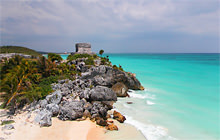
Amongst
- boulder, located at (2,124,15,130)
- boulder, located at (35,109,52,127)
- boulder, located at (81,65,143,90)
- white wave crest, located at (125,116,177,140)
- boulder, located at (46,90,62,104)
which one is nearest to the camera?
boulder, located at (2,124,15,130)

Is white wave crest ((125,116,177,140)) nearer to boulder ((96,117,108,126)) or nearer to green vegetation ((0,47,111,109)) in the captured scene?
boulder ((96,117,108,126))

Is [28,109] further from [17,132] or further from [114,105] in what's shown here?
[114,105]

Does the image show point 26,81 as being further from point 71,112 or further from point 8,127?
point 71,112

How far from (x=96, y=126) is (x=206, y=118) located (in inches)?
386

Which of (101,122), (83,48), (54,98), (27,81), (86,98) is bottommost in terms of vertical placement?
(101,122)

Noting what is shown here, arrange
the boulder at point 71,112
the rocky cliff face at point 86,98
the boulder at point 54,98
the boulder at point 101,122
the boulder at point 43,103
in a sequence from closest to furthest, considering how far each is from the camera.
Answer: the boulder at point 101,122, the boulder at point 71,112, the rocky cliff face at point 86,98, the boulder at point 43,103, the boulder at point 54,98

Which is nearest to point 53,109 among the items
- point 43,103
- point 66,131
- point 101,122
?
point 43,103

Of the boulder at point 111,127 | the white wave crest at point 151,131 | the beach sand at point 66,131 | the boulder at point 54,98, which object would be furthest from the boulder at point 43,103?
the white wave crest at point 151,131

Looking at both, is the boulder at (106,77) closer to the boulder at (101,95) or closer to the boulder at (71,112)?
the boulder at (101,95)

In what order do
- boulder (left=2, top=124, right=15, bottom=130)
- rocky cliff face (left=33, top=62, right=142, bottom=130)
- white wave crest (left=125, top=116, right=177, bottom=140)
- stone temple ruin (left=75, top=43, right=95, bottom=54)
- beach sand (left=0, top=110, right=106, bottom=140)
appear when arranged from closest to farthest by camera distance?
beach sand (left=0, top=110, right=106, bottom=140) < boulder (left=2, top=124, right=15, bottom=130) < white wave crest (left=125, top=116, right=177, bottom=140) < rocky cliff face (left=33, top=62, right=142, bottom=130) < stone temple ruin (left=75, top=43, right=95, bottom=54)

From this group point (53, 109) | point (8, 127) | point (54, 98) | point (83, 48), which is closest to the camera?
point (8, 127)

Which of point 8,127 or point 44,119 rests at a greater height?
Result: point 44,119

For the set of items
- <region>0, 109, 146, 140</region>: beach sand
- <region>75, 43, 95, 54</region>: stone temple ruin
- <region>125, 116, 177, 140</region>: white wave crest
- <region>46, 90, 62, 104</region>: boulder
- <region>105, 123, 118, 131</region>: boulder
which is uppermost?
<region>75, 43, 95, 54</region>: stone temple ruin

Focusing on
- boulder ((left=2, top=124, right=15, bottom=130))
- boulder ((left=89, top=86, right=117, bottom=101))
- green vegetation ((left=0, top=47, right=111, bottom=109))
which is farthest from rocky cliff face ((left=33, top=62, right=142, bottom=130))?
boulder ((left=2, top=124, right=15, bottom=130))
